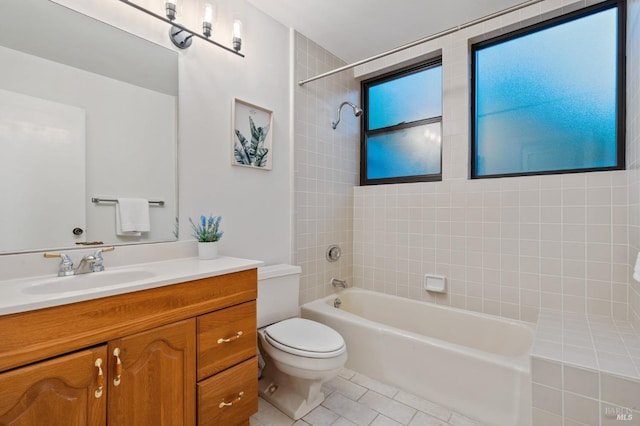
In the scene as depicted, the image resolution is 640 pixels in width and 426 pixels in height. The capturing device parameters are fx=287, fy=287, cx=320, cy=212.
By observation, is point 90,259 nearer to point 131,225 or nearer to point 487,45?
point 131,225

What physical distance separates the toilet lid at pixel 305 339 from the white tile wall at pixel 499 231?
3.54 feet

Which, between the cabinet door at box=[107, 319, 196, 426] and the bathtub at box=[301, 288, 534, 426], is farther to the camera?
the bathtub at box=[301, 288, 534, 426]

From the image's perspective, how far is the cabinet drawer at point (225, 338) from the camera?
1.16m

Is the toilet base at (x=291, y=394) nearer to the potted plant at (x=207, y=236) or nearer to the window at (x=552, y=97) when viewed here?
the potted plant at (x=207, y=236)

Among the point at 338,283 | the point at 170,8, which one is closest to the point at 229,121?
the point at 170,8

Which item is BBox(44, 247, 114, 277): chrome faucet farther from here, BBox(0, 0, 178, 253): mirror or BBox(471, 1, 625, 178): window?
BBox(471, 1, 625, 178): window

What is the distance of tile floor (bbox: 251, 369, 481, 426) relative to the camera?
1.47 metres

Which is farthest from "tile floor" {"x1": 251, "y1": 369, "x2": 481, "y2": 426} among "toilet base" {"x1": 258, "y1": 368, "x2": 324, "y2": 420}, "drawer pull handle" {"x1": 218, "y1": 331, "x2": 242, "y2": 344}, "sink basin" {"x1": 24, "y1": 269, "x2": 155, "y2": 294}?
"sink basin" {"x1": 24, "y1": 269, "x2": 155, "y2": 294}

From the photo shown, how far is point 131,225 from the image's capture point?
1370mm

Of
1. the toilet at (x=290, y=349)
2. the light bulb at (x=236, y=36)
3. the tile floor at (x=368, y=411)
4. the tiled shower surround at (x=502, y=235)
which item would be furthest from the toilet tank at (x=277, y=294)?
the light bulb at (x=236, y=36)

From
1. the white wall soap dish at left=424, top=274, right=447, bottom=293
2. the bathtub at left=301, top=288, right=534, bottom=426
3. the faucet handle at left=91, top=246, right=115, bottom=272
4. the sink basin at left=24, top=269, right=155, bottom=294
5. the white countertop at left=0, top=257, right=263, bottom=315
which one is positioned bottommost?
the bathtub at left=301, top=288, right=534, bottom=426

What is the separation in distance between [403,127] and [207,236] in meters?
1.91

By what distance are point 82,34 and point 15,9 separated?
202mm

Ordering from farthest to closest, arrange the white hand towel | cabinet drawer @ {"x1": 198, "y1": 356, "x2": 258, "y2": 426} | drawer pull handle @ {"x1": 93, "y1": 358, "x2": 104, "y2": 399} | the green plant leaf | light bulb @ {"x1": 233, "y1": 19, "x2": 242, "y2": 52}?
the green plant leaf, light bulb @ {"x1": 233, "y1": 19, "x2": 242, "y2": 52}, the white hand towel, cabinet drawer @ {"x1": 198, "y1": 356, "x2": 258, "y2": 426}, drawer pull handle @ {"x1": 93, "y1": 358, "x2": 104, "y2": 399}
